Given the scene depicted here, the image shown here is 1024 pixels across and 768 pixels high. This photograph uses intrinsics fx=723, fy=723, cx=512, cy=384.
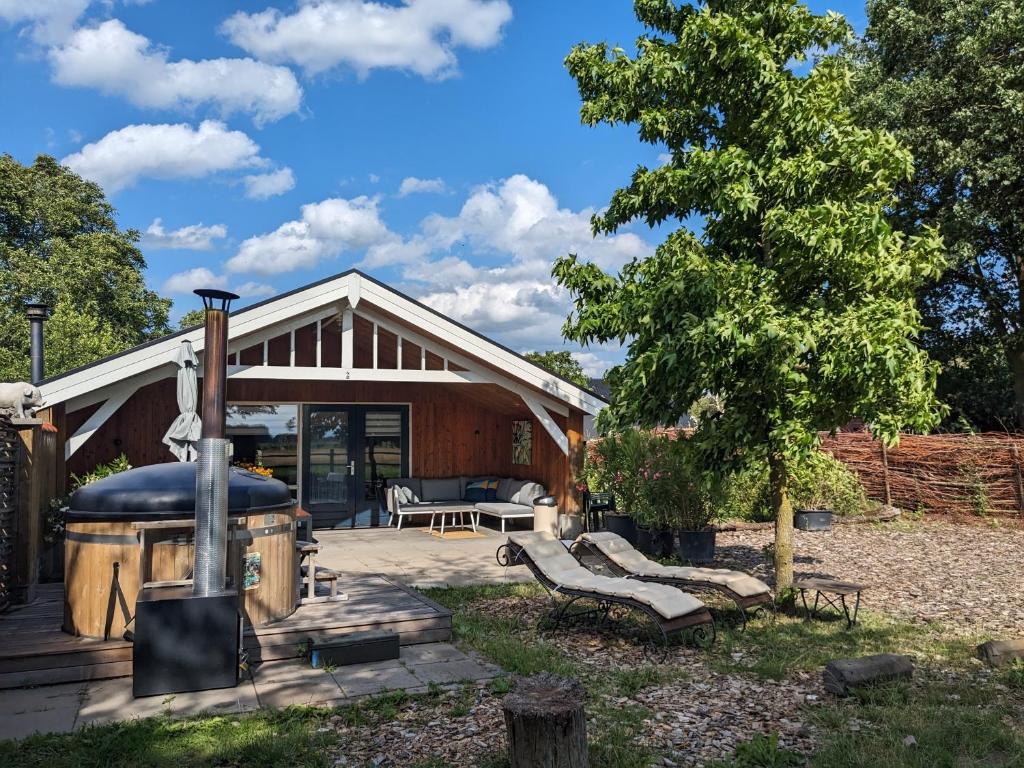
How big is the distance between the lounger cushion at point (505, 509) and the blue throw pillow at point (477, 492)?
790mm

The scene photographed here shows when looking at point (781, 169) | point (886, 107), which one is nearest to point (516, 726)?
point (781, 169)

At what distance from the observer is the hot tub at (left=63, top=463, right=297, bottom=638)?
5.30 m

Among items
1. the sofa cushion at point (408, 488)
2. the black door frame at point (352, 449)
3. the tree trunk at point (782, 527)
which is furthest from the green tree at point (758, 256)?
the black door frame at point (352, 449)

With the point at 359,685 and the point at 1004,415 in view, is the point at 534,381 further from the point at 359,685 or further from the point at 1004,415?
the point at 1004,415

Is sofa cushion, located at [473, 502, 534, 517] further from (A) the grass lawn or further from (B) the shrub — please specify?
(A) the grass lawn

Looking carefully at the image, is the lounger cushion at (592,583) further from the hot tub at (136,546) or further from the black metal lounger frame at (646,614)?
the hot tub at (136,546)

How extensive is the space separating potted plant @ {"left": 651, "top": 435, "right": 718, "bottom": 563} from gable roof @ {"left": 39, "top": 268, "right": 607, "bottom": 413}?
2.01 m

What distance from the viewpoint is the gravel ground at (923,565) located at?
6648mm

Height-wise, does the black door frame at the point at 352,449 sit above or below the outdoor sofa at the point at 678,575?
above

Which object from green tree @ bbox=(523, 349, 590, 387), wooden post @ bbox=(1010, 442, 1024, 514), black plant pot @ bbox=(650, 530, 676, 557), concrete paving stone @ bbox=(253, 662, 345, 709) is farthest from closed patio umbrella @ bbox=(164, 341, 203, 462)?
green tree @ bbox=(523, 349, 590, 387)

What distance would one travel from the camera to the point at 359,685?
4816mm

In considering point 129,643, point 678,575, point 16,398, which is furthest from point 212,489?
point 678,575

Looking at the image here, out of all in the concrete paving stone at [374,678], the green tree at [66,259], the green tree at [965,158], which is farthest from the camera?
the green tree at [66,259]

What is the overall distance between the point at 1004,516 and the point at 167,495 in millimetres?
12949
